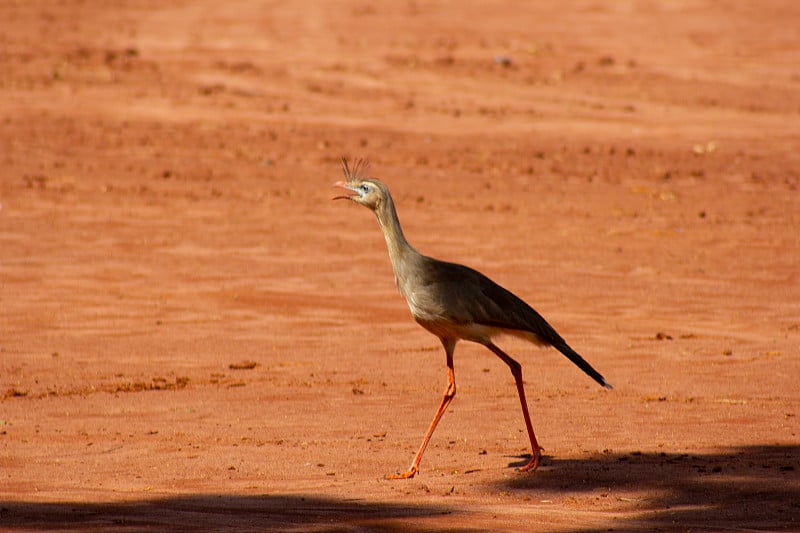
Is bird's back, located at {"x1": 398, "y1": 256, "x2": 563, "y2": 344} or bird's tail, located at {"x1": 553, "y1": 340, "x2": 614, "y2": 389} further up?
bird's back, located at {"x1": 398, "y1": 256, "x2": 563, "y2": 344}

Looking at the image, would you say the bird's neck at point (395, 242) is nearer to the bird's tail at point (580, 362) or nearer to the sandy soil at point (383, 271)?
the bird's tail at point (580, 362)

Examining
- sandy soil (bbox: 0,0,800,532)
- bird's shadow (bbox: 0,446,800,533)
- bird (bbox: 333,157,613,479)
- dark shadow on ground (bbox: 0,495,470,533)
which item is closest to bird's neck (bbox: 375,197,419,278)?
bird (bbox: 333,157,613,479)

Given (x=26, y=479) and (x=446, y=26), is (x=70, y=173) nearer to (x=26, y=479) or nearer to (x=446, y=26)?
(x=26, y=479)

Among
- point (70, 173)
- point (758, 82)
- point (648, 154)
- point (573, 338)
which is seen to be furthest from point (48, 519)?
point (758, 82)

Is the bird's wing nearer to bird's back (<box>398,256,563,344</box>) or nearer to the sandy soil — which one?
bird's back (<box>398,256,563,344</box>)

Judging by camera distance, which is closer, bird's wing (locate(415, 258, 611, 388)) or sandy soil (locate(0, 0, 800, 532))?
sandy soil (locate(0, 0, 800, 532))

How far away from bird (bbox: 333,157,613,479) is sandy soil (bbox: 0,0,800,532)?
52 cm

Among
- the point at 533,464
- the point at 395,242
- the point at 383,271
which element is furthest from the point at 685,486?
the point at 383,271

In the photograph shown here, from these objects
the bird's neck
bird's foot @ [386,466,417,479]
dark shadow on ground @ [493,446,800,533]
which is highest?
the bird's neck

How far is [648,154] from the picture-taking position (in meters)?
20.4

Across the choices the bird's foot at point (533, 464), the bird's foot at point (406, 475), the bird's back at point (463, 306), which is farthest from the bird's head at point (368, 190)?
the bird's foot at point (533, 464)

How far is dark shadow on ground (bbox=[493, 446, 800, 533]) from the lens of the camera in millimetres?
5637

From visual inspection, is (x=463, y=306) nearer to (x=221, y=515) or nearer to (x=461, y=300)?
(x=461, y=300)

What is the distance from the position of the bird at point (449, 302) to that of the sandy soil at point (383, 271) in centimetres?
52
